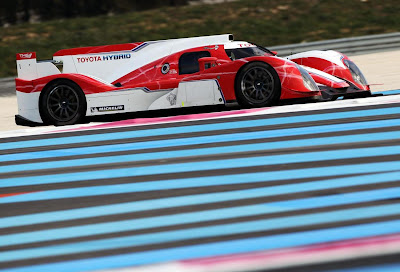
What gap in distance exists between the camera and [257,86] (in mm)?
8492

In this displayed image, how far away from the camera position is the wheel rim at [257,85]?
841 cm

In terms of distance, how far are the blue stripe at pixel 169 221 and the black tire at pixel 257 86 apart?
150 inches

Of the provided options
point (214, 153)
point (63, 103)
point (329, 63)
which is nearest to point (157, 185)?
point (214, 153)

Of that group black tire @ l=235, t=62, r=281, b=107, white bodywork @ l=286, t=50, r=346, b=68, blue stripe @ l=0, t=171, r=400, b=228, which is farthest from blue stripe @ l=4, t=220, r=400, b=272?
white bodywork @ l=286, t=50, r=346, b=68

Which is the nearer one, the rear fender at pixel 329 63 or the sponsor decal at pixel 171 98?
the sponsor decal at pixel 171 98

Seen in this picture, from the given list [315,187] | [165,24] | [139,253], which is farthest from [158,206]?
[165,24]

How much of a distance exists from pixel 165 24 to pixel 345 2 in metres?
5.54

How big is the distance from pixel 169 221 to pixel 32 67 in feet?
17.5

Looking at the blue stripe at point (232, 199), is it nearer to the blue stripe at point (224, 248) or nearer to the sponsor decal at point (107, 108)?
the blue stripe at point (224, 248)

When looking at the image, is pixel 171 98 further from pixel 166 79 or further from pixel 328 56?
pixel 328 56

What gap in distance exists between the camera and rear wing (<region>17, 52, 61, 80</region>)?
9.24m

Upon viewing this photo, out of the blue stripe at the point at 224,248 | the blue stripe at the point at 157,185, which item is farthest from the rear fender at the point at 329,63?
the blue stripe at the point at 224,248

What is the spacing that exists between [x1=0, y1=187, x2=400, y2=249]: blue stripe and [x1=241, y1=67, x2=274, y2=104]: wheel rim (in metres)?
3.82

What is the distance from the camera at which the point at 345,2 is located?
20062 mm
